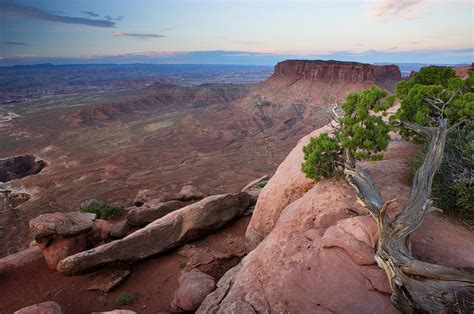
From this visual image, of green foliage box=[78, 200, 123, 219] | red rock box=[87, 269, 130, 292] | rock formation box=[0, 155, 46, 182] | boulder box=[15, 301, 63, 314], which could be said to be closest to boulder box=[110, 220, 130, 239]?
red rock box=[87, 269, 130, 292]

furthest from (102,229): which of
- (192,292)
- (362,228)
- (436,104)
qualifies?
(436,104)

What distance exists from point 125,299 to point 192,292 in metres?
3.39

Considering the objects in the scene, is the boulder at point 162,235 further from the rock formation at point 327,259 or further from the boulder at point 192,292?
the rock formation at point 327,259

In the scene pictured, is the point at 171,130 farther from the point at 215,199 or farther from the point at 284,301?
the point at 284,301

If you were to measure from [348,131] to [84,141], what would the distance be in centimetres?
6747

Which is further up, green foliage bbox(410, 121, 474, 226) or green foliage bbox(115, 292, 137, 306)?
green foliage bbox(410, 121, 474, 226)

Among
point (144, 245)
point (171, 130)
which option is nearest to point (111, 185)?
point (144, 245)

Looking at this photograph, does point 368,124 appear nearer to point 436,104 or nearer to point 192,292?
point 436,104

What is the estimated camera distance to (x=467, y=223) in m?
9.38

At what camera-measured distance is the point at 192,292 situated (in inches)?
429

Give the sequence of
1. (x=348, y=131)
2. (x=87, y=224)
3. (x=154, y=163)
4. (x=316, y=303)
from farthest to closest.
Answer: (x=154, y=163)
(x=87, y=224)
(x=348, y=131)
(x=316, y=303)

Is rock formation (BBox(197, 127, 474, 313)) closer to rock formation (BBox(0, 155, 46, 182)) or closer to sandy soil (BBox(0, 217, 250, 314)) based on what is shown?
sandy soil (BBox(0, 217, 250, 314))

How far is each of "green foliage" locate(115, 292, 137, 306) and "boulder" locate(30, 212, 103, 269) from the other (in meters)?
4.51

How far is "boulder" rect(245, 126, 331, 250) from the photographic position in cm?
1391
